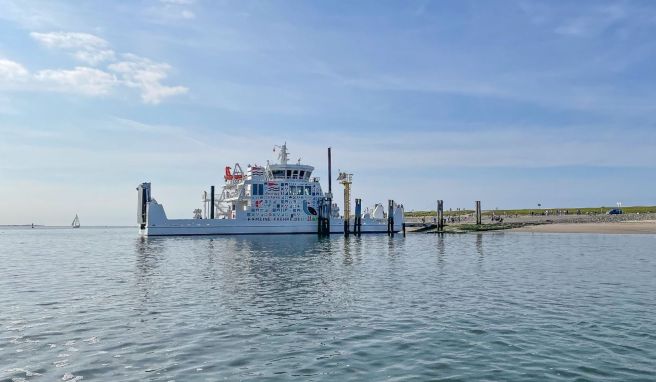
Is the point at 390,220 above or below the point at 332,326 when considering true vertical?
above

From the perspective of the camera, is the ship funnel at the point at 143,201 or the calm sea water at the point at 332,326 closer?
the calm sea water at the point at 332,326

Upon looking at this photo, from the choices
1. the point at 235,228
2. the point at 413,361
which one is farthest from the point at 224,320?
the point at 235,228

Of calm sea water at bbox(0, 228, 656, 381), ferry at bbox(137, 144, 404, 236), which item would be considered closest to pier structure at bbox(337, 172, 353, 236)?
ferry at bbox(137, 144, 404, 236)

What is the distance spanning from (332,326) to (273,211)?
5254cm

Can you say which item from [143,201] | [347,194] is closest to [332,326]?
[347,194]

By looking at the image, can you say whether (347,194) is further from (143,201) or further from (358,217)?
(143,201)

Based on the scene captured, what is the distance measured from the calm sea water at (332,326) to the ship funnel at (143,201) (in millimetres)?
42764

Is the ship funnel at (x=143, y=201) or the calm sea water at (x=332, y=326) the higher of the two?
the ship funnel at (x=143, y=201)

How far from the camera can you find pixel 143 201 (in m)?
65.2

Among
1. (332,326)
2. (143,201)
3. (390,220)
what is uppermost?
(143,201)

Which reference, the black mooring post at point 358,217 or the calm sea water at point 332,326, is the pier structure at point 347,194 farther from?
the calm sea water at point 332,326

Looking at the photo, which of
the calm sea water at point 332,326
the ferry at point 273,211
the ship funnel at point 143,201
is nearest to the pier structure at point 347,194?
the ferry at point 273,211

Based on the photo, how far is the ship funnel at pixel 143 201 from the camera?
213 ft

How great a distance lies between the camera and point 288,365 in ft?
29.0
